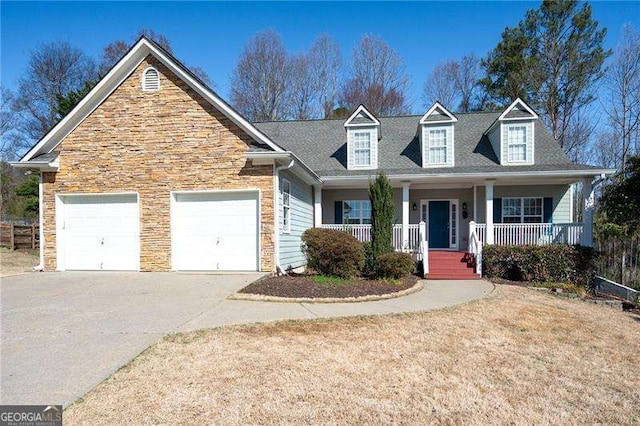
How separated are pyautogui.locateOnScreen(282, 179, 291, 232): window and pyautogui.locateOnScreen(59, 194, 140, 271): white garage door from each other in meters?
4.35

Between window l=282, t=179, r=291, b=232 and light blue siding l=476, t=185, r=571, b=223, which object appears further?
light blue siding l=476, t=185, r=571, b=223

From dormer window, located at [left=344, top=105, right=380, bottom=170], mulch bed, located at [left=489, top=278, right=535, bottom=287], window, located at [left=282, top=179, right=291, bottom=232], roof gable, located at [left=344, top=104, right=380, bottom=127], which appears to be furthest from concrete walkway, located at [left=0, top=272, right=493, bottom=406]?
roof gable, located at [left=344, top=104, right=380, bottom=127]

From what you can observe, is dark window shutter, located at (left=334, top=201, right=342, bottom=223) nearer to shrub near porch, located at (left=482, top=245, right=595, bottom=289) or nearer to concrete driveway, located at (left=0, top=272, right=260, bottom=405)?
concrete driveway, located at (left=0, top=272, right=260, bottom=405)

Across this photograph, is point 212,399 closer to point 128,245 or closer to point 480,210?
point 128,245

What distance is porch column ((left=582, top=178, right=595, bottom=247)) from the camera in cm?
1275

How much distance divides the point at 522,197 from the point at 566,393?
497 inches

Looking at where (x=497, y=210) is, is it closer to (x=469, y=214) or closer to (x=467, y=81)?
(x=469, y=214)

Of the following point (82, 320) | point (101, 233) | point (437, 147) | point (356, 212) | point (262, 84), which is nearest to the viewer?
point (82, 320)

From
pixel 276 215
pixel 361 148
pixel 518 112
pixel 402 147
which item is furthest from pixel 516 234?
pixel 276 215

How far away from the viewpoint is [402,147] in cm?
1648

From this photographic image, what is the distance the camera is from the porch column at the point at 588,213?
41.8 feet

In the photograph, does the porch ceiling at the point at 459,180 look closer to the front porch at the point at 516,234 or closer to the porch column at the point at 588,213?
the porch column at the point at 588,213

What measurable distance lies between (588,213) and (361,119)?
28.2 ft

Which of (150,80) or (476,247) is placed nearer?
(150,80)
